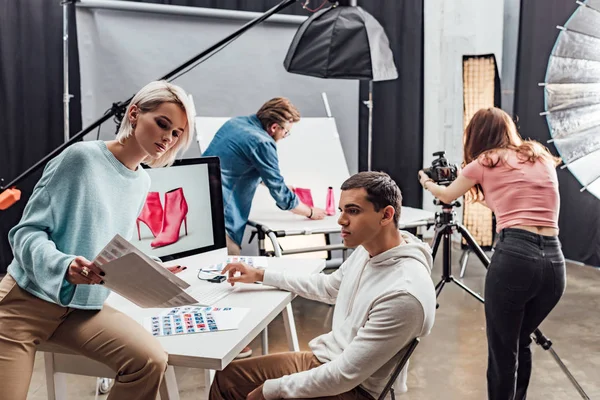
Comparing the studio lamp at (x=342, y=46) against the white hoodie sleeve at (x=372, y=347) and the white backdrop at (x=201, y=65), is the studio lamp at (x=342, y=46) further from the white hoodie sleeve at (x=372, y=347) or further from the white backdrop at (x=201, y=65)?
the white backdrop at (x=201, y=65)

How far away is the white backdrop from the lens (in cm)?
398

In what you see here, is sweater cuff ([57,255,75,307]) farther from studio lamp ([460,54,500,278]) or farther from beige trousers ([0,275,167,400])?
studio lamp ([460,54,500,278])

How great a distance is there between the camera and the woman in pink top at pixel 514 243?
6.70 feet

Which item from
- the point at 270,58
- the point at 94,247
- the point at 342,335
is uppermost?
the point at 270,58

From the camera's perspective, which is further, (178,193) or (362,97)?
(362,97)

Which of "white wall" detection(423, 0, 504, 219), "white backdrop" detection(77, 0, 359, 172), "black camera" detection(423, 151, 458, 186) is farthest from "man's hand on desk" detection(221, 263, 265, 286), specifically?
"white wall" detection(423, 0, 504, 219)

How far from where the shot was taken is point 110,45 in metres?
Result: 4.03

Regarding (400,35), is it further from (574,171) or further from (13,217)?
(13,217)

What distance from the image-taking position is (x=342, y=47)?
97.9 inches

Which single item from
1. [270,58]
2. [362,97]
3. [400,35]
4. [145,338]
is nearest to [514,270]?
[145,338]

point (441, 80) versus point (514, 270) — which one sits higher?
point (441, 80)

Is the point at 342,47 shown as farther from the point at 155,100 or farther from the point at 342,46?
the point at 155,100

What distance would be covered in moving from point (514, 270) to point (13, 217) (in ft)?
11.9

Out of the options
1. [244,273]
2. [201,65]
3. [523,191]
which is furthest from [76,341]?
[201,65]
